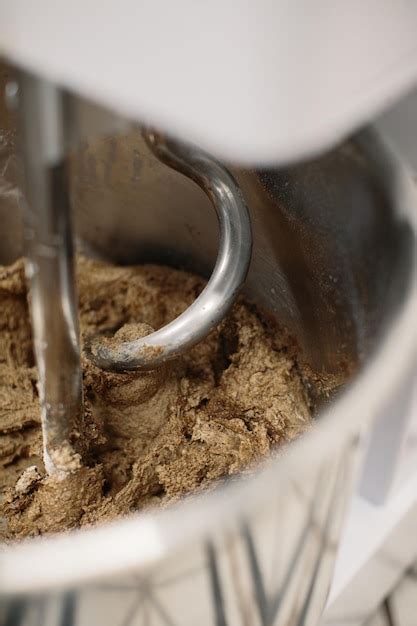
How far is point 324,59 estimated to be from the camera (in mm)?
544

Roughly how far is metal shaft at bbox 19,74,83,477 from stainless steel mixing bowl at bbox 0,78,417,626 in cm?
13

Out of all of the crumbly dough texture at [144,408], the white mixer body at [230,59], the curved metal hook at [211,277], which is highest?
the white mixer body at [230,59]

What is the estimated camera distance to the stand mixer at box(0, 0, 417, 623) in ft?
1.51

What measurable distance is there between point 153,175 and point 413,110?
0.69ft

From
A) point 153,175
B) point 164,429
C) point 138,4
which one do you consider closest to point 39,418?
point 164,429

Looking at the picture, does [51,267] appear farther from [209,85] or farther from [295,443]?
[209,85]

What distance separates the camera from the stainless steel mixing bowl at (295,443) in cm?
24

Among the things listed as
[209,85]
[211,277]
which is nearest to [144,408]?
[211,277]

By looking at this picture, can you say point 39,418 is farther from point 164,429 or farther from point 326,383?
point 326,383

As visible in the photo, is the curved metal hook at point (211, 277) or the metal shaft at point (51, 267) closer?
the metal shaft at point (51, 267)

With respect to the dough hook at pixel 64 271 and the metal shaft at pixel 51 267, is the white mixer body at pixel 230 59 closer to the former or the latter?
the dough hook at pixel 64 271

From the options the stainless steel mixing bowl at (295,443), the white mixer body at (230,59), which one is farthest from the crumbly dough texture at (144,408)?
the white mixer body at (230,59)

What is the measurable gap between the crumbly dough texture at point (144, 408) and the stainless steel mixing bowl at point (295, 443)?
0.03 metres

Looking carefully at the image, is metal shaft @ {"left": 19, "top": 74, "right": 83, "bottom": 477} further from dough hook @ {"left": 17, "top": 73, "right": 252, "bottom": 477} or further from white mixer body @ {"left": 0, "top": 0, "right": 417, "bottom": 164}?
white mixer body @ {"left": 0, "top": 0, "right": 417, "bottom": 164}
